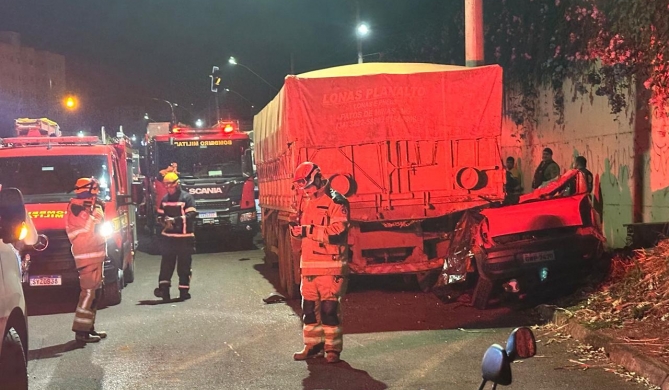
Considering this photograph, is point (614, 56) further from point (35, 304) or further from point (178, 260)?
point (35, 304)

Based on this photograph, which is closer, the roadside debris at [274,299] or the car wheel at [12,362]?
the car wheel at [12,362]

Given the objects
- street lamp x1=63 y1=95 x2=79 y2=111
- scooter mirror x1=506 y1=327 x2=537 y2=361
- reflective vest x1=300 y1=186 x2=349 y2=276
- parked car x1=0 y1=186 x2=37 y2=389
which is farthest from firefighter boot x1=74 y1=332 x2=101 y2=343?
street lamp x1=63 y1=95 x2=79 y2=111

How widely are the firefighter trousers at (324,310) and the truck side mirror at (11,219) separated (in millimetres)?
3236

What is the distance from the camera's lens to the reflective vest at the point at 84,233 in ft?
28.1

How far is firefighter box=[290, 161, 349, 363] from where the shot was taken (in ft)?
23.2

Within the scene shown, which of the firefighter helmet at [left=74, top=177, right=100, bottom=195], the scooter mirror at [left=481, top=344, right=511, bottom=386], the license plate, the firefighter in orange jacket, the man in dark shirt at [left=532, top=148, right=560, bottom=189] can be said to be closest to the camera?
the scooter mirror at [left=481, top=344, right=511, bottom=386]

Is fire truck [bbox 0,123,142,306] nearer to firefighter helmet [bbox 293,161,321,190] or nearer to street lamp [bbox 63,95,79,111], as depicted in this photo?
firefighter helmet [bbox 293,161,321,190]

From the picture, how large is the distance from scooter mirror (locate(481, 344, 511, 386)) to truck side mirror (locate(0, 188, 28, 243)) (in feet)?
9.34

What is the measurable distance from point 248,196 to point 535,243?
9996 millimetres

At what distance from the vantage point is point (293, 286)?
421 inches

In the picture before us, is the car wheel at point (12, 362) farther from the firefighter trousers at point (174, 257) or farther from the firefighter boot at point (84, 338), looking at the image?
the firefighter trousers at point (174, 257)

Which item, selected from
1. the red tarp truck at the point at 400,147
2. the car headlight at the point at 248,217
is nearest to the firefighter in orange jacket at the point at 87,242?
the red tarp truck at the point at 400,147

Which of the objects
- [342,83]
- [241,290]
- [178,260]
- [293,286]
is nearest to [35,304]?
[178,260]

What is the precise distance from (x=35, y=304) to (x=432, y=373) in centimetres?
684
